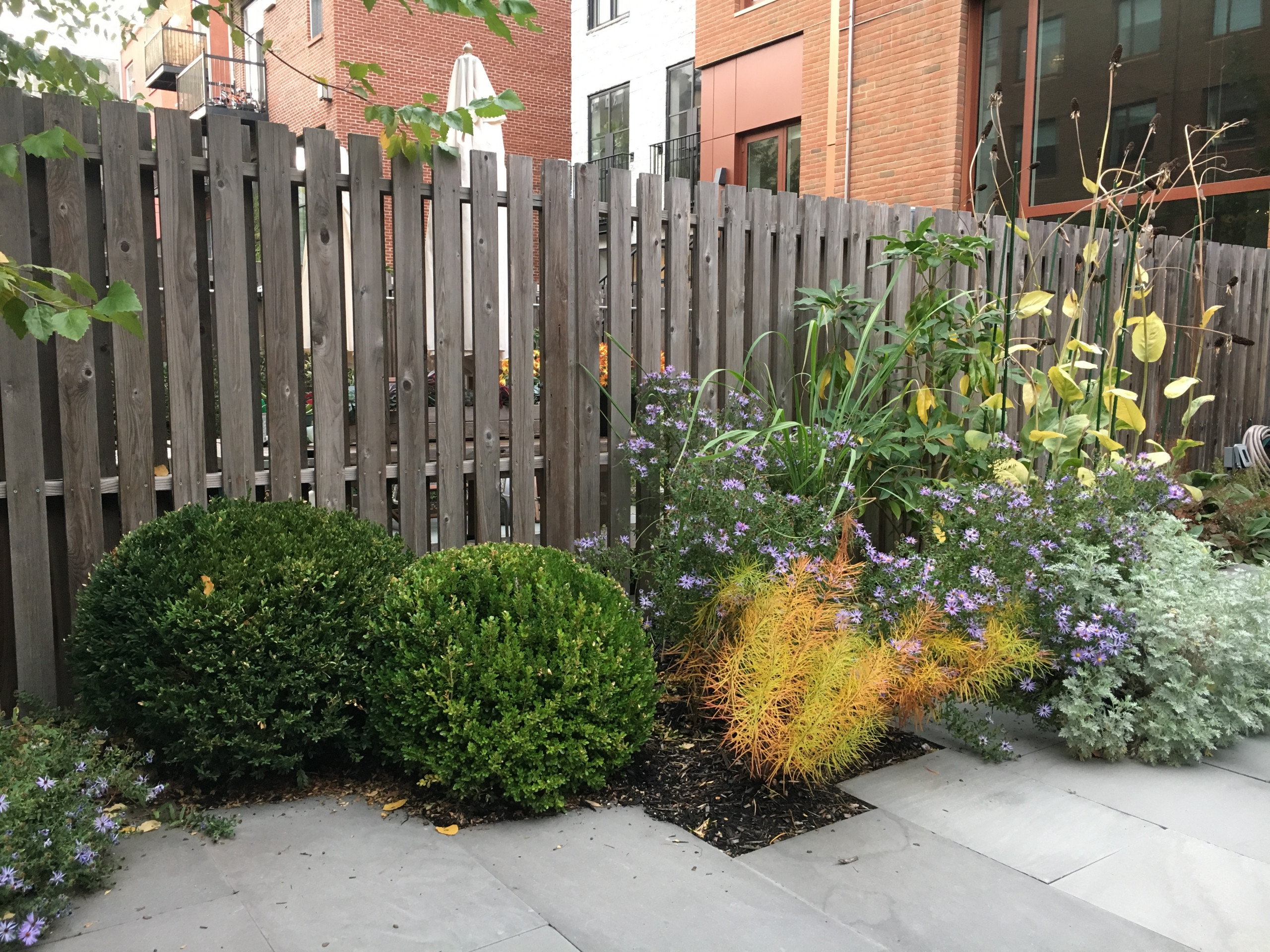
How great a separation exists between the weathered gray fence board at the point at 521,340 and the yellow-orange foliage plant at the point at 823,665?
1.07m

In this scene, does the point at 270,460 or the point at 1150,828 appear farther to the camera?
the point at 270,460

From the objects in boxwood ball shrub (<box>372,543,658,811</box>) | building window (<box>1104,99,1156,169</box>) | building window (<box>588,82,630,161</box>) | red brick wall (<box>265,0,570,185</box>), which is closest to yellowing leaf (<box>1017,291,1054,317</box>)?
boxwood ball shrub (<box>372,543,658,811</box>)

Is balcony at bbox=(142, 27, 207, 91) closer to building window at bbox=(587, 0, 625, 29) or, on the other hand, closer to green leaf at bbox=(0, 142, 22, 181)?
building window at bbox=(587, 0, 625, 29)

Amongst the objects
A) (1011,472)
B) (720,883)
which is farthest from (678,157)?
(720,883)

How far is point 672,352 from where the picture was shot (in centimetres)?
452

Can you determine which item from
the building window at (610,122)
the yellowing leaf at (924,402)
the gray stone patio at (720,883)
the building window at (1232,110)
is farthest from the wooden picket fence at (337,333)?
the building window at (610,122)

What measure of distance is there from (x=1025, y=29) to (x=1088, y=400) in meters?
7.05

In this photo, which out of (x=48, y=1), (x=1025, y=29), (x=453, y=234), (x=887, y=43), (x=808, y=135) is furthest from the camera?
(x=808, y=135)

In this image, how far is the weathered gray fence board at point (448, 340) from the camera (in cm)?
375

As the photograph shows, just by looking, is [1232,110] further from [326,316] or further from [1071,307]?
[326,316]

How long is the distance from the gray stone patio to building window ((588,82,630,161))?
17.1 m

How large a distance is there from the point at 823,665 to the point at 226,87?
23.2 m

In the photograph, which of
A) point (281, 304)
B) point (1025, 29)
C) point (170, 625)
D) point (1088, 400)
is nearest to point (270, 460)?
point (281, 304)

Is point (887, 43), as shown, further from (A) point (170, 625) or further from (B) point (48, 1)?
(A) point (170, 625)
